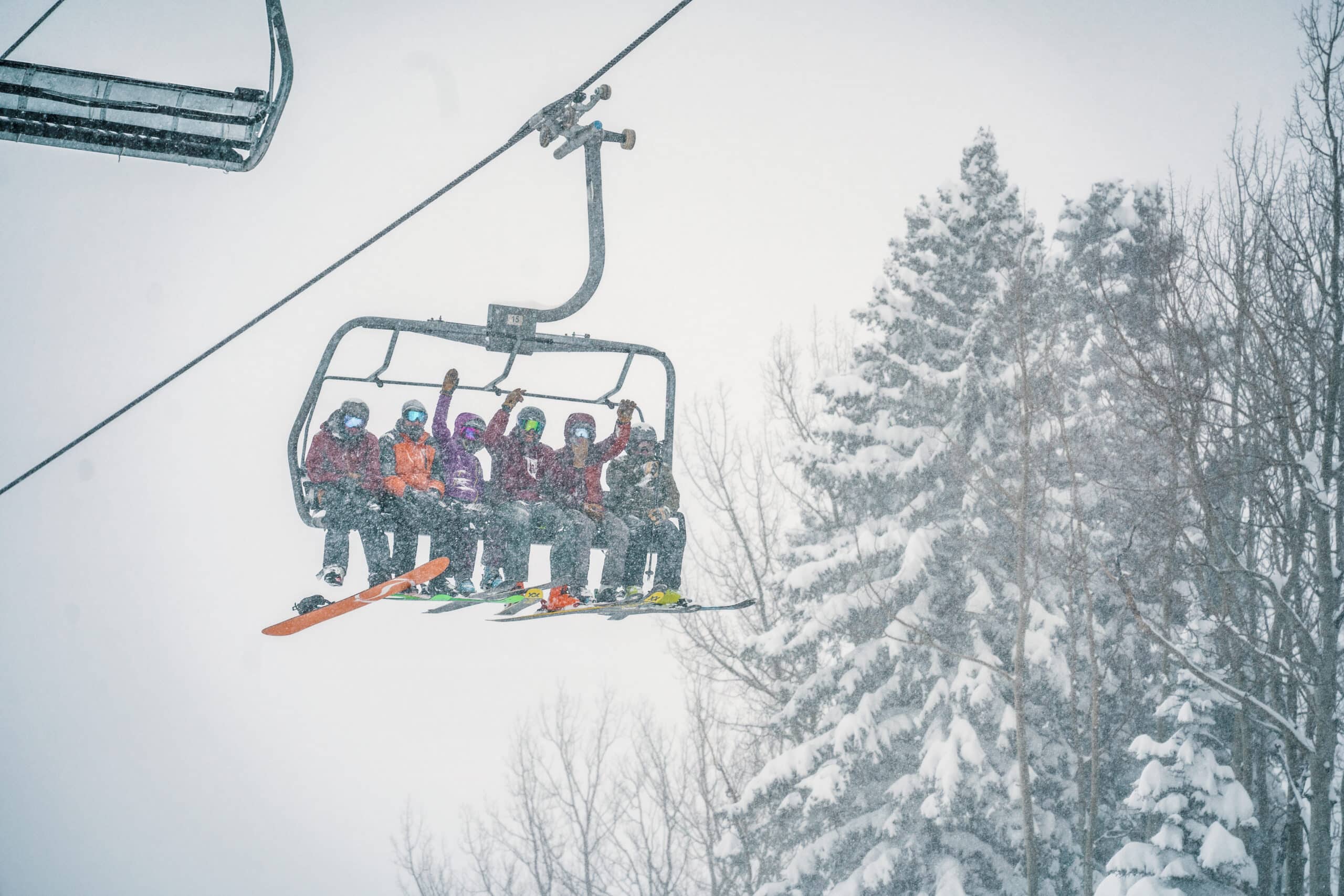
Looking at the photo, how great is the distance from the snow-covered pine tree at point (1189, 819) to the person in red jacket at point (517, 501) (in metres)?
5.98

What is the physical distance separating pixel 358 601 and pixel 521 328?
6.93ft

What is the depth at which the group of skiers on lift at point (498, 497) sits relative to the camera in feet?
24.8

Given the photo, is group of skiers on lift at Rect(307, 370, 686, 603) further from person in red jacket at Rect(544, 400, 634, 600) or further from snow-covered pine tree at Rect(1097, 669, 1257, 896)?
snow-covered pine tree at Rect(1097, 669, 1257, 896)

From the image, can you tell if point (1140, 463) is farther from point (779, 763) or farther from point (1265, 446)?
point (779, 763)

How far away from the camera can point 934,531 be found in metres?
12.4

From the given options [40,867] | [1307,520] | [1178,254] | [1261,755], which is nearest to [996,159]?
[1178,254]

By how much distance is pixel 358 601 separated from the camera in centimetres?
684

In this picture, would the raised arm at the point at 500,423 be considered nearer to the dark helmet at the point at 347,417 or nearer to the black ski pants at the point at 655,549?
the dark helmet at the point at 347,417

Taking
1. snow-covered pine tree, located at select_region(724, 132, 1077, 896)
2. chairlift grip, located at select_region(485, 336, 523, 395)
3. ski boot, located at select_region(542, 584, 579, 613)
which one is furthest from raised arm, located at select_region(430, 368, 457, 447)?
snow-covered pine tree, located at select_region(724, 132, 1077, 896)

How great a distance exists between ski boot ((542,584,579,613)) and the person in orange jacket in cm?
72

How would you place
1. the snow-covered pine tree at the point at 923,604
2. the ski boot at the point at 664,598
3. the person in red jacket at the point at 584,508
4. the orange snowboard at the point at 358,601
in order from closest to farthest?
the orange snowboard at the point at 358,601 → the ski boot at the point at 664,598 → the person in red jacket at the point at 584,508 → the snow-covered pine tree at the point at 923,604

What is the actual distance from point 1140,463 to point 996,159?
462 centimetres

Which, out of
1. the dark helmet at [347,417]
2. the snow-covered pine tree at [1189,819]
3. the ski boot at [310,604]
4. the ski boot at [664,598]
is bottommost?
the snow-covered pine tree at [1189,819]

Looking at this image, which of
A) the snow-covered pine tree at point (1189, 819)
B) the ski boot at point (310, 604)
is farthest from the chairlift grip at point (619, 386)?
the snow-covered pine tree at point (1189, 819)
